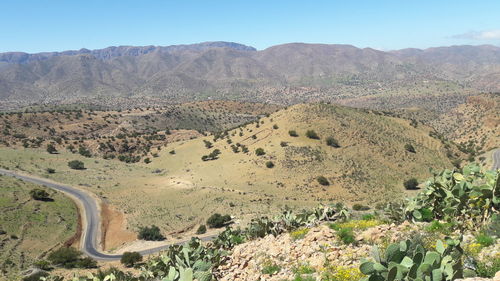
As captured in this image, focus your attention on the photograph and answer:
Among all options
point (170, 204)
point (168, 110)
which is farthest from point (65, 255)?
point (168, 110)

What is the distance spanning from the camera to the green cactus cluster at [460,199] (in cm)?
1155

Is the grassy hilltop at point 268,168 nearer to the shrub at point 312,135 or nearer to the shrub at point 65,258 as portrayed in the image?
the shrub at point 312,135

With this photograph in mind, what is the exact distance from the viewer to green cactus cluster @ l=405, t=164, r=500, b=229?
455 inches

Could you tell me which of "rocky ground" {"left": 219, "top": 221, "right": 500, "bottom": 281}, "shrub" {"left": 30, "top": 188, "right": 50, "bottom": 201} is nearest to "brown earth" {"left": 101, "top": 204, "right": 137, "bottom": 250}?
"shrub" {"left": 30, "top": 188, "right": 50, "bottom": 201}

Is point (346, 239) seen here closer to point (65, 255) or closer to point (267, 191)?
point (65, 255)

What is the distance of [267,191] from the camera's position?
183 feet

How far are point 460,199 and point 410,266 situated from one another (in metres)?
7.85

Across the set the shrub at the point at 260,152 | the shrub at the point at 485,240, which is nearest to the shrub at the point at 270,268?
the shrub at the point at 485,240

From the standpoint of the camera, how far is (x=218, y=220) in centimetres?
4191

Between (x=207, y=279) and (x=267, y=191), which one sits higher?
(x=207, y=279)

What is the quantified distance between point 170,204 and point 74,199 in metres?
14.5

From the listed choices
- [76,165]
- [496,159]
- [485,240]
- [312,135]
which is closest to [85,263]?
[485,240]

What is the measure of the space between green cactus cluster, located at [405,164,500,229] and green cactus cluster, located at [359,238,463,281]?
20.3 feet

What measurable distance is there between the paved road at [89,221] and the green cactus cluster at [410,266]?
22.4 metres
